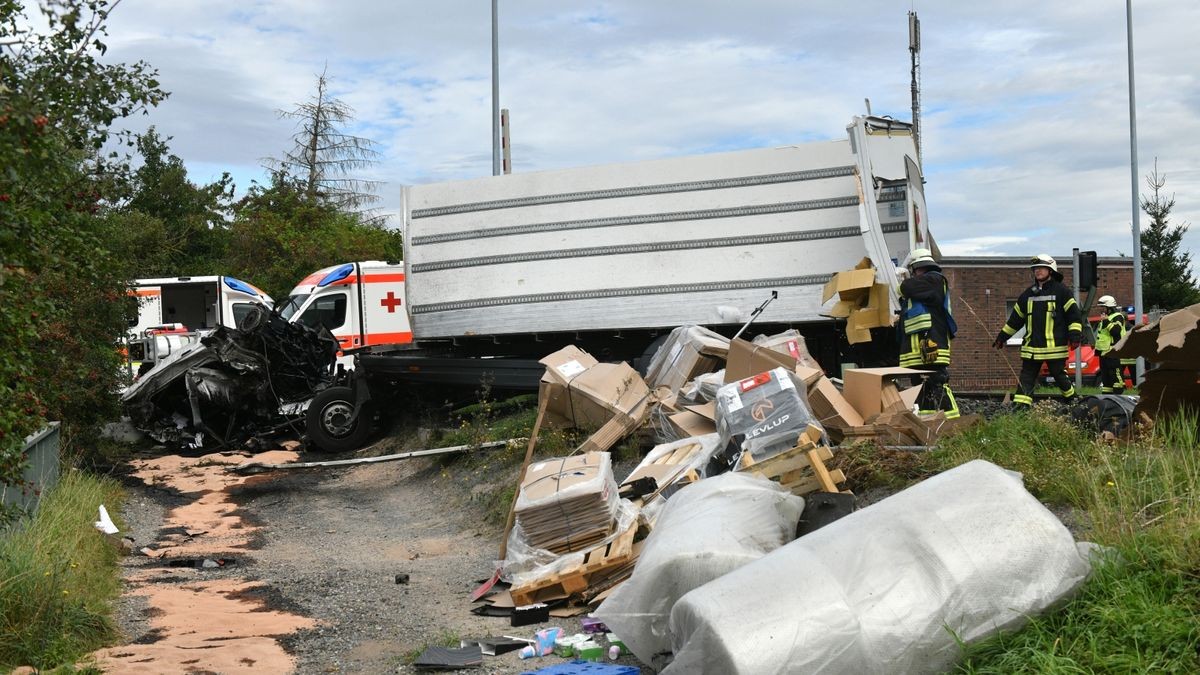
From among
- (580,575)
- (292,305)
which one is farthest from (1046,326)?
(292,305)

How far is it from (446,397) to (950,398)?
22.7ft

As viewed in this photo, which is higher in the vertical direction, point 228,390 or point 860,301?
point 860,301

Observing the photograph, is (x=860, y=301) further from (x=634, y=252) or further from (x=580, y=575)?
(x=580, y=575)

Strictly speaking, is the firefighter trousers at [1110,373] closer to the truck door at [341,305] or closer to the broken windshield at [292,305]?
the truck door at [341,305]

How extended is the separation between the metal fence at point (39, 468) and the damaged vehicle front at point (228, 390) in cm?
551

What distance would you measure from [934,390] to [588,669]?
6288 mm

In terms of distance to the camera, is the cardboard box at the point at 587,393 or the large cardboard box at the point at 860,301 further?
the large cardboard box at the point at 860,301

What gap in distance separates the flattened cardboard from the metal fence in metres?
5.27

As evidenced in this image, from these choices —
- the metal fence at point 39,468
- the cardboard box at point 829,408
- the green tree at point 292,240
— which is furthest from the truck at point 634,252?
the green tree at point 292,240

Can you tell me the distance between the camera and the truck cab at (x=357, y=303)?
19.3 meters

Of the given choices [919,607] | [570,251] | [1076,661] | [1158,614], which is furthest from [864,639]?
[570,251]

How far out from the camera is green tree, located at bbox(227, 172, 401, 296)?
31672 mm

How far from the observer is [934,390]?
34.9ft

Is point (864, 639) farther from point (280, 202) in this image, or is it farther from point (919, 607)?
point (280, 202)
